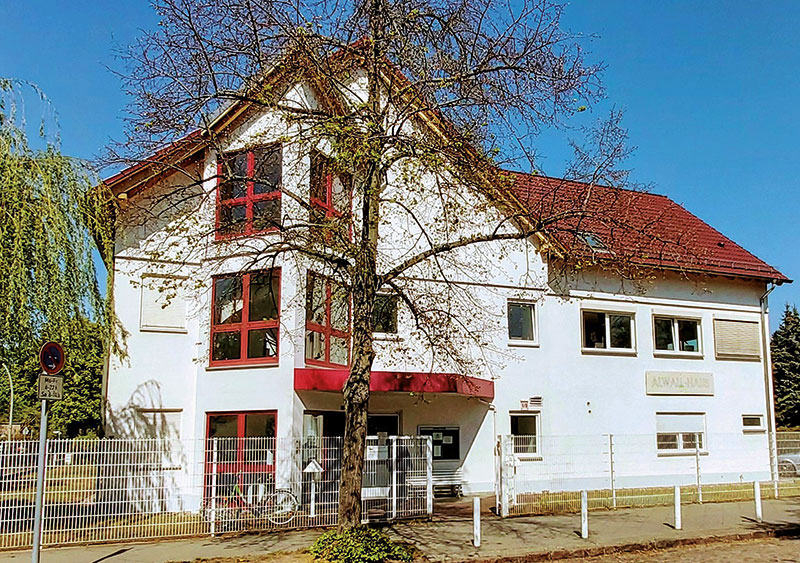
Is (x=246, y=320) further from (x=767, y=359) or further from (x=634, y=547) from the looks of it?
(x=767, y=359)

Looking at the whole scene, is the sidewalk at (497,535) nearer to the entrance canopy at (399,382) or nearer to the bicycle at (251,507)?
the bicycle at (251,507)

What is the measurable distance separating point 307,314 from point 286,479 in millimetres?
3902

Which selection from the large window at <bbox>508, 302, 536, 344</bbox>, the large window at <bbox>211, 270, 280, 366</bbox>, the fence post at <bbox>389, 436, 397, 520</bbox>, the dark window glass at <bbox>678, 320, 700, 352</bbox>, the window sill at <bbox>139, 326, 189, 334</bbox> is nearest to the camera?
the fence post at <bbox>389, 436, 397, 520</bbox>

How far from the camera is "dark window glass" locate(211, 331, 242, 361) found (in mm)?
17141

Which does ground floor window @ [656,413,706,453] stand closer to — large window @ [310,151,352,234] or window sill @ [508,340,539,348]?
window sill @ [508,340,539,348]

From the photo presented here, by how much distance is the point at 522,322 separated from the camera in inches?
864

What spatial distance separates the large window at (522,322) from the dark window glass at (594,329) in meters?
1.68

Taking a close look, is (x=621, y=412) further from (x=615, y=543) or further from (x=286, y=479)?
(x=286, y=479)

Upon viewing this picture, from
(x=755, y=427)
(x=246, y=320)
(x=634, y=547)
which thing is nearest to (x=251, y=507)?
(x=246, y=320)

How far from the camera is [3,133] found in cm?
1484

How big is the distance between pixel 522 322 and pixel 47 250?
1262 cm

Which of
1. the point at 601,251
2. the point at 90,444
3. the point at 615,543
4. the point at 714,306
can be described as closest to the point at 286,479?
the point at 90,444

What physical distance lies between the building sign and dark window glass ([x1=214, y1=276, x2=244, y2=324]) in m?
12.5

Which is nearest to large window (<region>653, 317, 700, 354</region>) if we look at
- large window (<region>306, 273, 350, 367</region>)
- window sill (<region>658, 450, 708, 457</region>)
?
window sill (<region>658, 450, 708, 457</region>)
